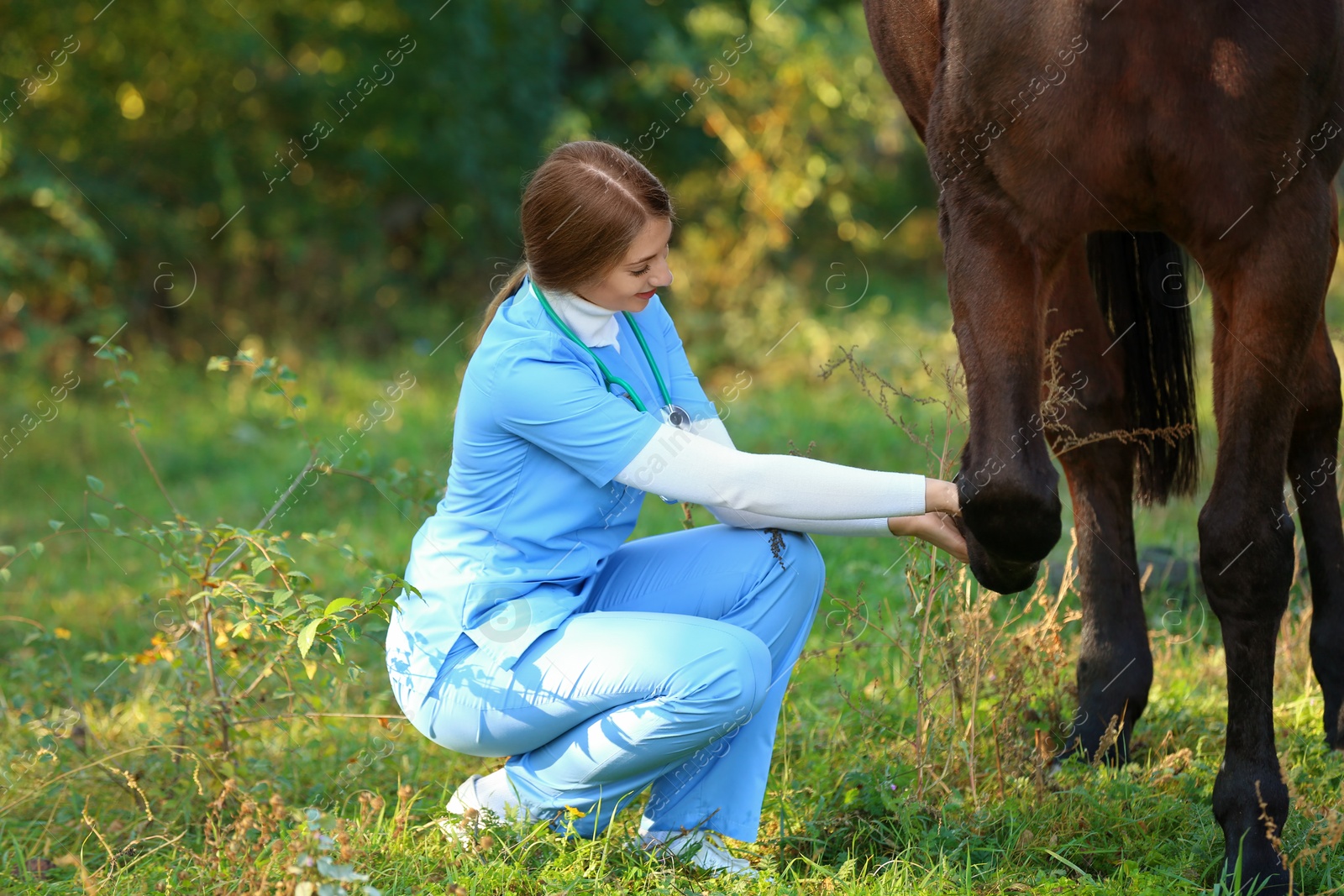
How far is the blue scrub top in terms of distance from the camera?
249cm

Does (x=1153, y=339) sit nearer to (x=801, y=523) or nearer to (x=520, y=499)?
(x=801, y=523)

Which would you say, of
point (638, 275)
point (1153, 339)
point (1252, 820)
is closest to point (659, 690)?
point (638, 275)

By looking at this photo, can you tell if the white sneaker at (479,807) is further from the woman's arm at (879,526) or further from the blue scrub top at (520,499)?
the woman's arm at (879,526)

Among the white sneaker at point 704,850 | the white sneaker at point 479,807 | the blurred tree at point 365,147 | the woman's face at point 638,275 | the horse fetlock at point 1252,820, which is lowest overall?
the white sneaker at point 704,850

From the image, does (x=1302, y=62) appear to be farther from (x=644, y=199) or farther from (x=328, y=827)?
(x=328, y=827)

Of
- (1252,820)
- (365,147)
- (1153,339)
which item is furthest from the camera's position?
(365,147)

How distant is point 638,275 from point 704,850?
116 cm

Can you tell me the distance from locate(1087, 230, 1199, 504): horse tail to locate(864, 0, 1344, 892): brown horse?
80 centimetres

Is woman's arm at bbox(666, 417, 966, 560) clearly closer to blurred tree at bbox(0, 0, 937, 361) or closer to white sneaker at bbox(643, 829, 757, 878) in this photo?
white sneaker at bbox(643, 829, 757, 878)

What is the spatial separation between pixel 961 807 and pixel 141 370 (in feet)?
22.2

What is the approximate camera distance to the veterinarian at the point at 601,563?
8.12 ft

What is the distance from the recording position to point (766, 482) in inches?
97.8

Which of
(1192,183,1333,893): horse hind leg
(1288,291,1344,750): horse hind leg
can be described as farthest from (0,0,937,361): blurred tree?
(1192,183,1333,893): horse hind leg

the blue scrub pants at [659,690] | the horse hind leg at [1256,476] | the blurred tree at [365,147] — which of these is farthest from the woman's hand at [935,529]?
the blurred tree at [365,147]
